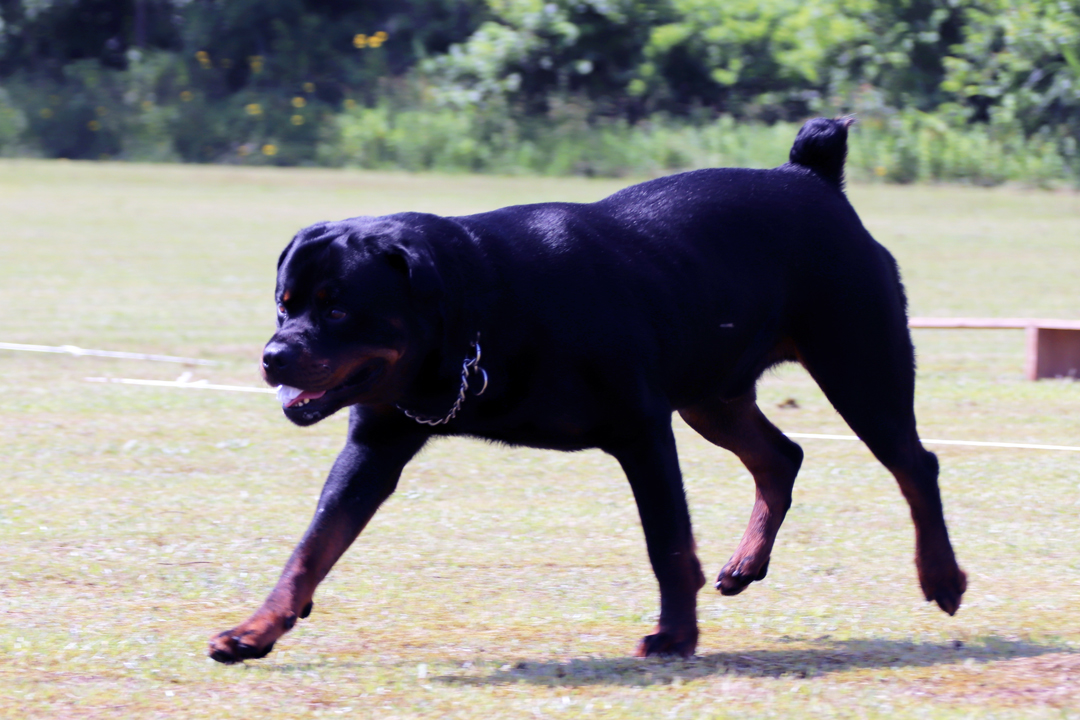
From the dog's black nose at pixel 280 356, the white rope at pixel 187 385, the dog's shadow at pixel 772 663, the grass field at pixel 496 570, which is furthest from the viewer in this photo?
the white rope at pixel 187 385

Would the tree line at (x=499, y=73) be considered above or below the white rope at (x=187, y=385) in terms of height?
below

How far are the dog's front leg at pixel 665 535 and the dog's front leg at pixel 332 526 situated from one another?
65 cm

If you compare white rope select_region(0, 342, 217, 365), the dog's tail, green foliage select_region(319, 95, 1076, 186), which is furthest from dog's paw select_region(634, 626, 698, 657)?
green foliage select_region(319, 95, 1076, 186)

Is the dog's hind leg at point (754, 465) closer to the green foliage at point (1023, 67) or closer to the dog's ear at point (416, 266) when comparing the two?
the dog's ear at point (416, 266)

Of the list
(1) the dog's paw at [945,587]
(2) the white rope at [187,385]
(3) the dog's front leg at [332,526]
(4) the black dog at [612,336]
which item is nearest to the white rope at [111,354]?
(2) the white rope at [187,385]

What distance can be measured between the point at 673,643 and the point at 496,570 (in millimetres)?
1329

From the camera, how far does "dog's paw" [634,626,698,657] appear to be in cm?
438

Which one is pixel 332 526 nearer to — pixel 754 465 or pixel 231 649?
pixel 231 649

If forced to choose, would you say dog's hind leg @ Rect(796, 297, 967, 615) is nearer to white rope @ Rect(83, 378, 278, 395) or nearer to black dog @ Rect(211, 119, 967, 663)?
black dog @ Rect(211, 119, 967, 663)

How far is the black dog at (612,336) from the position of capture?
4.13 meters

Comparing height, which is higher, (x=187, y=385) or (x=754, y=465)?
(x=754, y=465)

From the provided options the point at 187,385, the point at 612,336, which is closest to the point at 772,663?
the point at 612,336

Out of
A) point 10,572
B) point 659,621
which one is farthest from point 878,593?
point 10,572

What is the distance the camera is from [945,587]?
4949 mm
